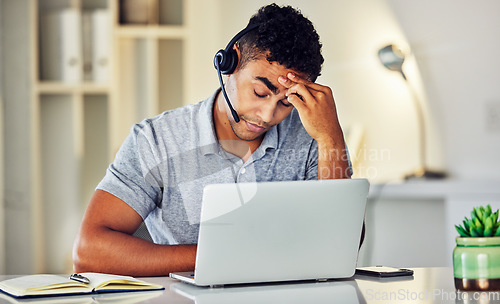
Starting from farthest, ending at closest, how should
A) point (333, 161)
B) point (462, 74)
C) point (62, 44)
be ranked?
point (62, 44) < point (462, 74) < point (333, 161)

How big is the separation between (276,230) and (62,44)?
1994 millimetres

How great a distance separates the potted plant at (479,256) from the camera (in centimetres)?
92

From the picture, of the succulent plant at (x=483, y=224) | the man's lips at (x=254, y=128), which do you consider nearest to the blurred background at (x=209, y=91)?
the man's lips at (x=254, y=128)

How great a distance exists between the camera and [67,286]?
91 centimetres

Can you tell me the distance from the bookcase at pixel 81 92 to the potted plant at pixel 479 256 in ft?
6.28

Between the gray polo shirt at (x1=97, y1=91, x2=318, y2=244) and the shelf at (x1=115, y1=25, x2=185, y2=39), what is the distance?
1.26m

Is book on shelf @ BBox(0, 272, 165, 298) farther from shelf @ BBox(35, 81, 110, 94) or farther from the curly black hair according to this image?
shelf @ BBox(35, 81, 110, 94)

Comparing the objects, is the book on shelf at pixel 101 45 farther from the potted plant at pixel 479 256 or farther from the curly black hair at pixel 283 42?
the potted plant at pixel 479 256

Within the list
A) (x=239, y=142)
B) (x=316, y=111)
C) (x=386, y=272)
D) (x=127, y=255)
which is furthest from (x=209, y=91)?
(x=386, y=272)

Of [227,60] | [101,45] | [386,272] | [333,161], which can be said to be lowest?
[386,272]

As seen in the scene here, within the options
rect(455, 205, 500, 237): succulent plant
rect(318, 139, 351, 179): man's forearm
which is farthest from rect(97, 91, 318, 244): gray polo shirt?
rect(455, 205, 500, 237): succulent plant

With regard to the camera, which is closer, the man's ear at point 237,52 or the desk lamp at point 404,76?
the man's ear at point 237,52

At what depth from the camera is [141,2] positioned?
2754 mm

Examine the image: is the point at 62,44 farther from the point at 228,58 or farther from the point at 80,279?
the point at 80,279
